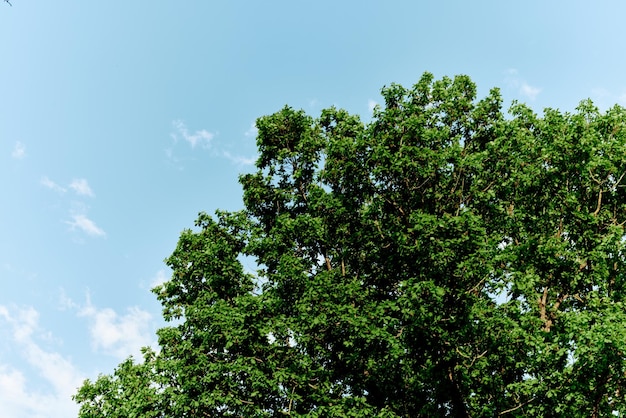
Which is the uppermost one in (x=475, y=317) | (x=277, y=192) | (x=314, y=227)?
(x=277, y=192)

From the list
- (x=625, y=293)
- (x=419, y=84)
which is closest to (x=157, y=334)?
(x=419, y=84)

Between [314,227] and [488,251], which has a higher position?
[314,227]

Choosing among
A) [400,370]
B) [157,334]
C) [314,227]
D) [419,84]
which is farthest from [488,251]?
[157,334]

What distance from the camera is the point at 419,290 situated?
16.4 meters

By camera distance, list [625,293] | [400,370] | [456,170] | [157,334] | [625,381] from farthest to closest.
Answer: [157,334], [456,170], [400,370], [625,293], [625,381]

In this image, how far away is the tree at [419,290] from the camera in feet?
55.6

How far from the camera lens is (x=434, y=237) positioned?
57.0ft

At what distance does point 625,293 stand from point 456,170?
7.80m

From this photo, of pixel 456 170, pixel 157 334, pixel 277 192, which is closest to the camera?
pixel 456 170

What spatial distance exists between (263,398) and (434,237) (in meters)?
9.62

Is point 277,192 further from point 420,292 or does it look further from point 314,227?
point 420,292

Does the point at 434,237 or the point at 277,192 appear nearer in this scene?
the point at 434,237

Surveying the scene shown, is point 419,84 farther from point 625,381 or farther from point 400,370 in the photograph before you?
point 625,381

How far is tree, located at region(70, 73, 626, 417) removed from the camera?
16953mm
